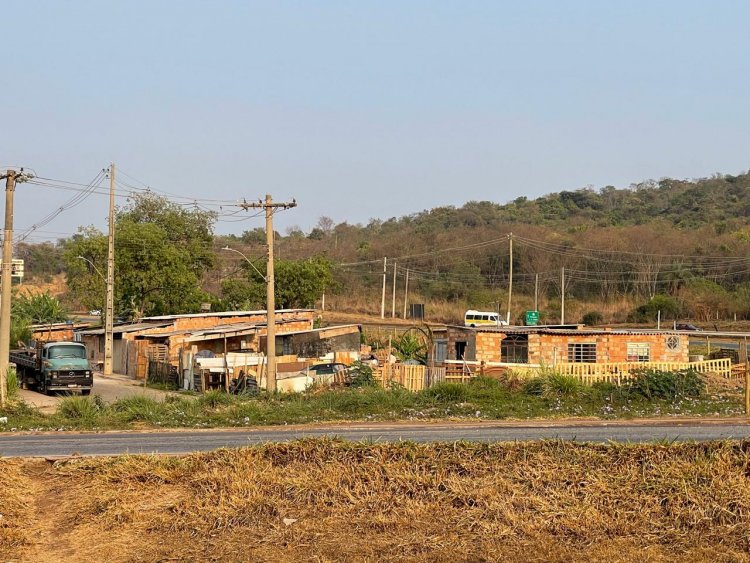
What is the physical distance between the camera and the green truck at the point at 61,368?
124ft

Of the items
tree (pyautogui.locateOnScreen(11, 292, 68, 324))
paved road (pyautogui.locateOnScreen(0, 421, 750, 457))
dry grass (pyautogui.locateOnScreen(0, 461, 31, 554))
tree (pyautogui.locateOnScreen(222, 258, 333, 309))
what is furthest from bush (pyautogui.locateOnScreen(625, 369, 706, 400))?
tree (pyautogui.locateOnScreen(11, 292, 68, 324))

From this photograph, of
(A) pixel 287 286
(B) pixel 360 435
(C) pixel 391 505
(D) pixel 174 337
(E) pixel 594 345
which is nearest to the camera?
(C) pixel 391 505

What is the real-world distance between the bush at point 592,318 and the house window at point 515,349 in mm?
37721

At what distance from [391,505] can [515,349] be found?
109ft

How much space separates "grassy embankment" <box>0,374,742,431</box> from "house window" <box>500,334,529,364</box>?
1364cm

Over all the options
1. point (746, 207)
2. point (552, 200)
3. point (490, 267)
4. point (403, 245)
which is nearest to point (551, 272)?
point (490, 267)

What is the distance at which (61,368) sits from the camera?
37.7m

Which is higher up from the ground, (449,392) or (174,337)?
(174,337)

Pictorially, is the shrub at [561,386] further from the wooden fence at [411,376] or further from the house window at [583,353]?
the house window at [583,353]

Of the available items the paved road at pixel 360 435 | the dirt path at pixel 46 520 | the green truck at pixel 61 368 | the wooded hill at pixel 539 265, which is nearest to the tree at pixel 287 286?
the wooded hill at pixel 539 265

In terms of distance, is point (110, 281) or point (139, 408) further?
point (110, 281)

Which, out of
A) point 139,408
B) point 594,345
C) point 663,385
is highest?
point 594,345

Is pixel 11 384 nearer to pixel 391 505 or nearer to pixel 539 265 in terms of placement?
pixel 391 505

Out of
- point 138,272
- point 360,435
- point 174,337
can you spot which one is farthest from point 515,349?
point 138,272
